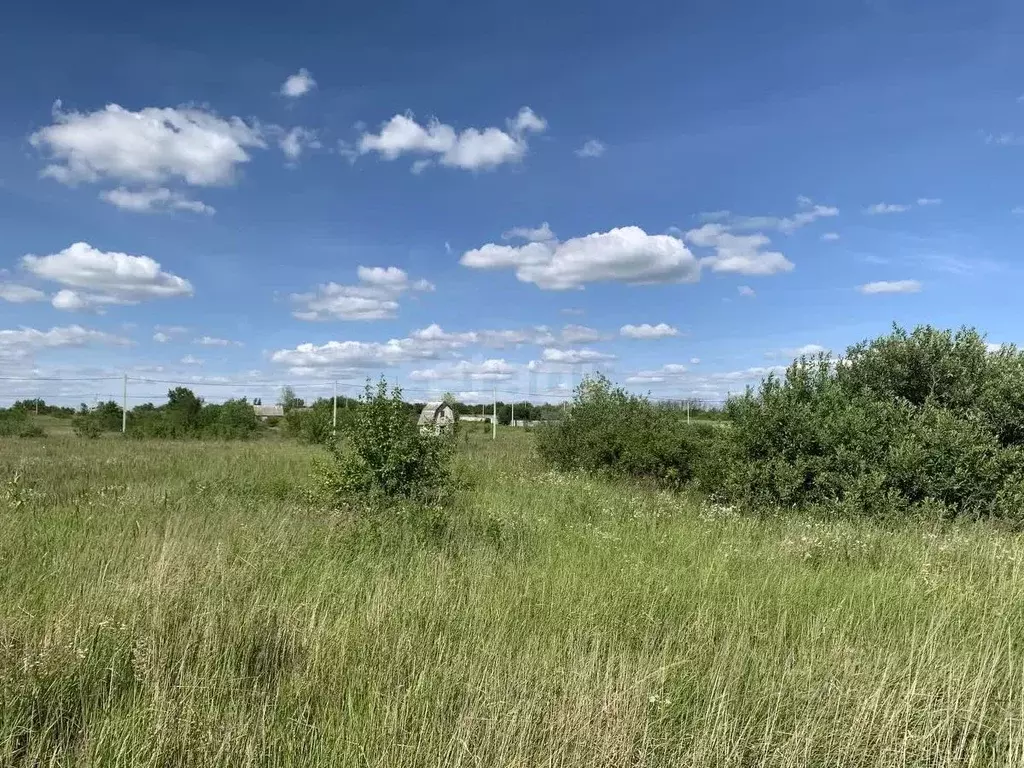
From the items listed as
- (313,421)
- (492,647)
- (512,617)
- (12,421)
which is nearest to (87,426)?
(12,421)

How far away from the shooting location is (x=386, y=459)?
9.21 meters

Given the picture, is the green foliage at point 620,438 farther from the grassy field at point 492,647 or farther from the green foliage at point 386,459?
the grassy field at point 492,647

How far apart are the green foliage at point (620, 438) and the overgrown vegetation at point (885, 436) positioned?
42 centimetres

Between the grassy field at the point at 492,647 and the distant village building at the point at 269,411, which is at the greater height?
the distant village building at the point at 269,411

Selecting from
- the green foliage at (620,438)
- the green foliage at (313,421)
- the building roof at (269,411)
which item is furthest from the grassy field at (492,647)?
the building roof at (269,411)

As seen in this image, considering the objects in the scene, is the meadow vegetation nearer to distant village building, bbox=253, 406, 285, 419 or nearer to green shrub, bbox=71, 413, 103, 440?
green shrub, bbox=71, 413, 103, 440

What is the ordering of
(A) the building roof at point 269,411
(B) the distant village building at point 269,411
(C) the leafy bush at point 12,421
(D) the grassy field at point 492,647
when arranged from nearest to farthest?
(D) the grassy field at point 492,647, (C) the leafy bush at point 12,421, (B) the distant village building at point 269,411, (A) the building roof at point 269,411

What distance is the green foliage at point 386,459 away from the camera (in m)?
9.04

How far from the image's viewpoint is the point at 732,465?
10.7 m

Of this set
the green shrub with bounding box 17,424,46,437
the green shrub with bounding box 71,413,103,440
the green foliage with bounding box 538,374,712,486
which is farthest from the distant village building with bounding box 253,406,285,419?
the green foliage with bounding box 538,374,712,486

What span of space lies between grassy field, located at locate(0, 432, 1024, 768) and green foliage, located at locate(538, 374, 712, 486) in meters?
6.33

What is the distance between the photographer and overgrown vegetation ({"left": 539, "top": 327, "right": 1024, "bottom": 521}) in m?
9.36

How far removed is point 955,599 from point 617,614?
288 centimetres

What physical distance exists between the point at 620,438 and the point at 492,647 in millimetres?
11205
